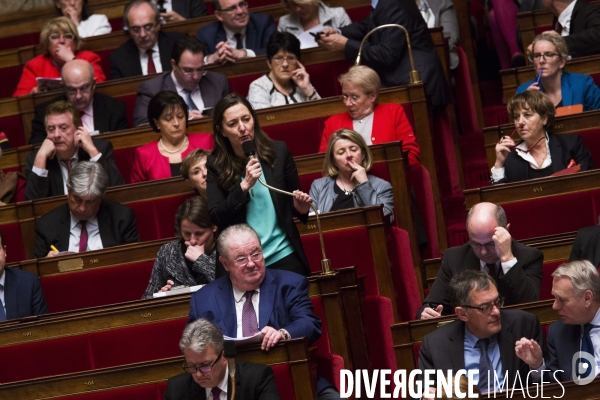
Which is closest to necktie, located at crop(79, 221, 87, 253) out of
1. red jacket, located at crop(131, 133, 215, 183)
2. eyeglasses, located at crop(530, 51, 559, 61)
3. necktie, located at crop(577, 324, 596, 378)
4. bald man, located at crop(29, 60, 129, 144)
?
red jacket, located at crop(131, 133, 215, 183)

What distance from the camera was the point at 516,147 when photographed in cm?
346

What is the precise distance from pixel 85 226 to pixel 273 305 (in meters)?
1.03

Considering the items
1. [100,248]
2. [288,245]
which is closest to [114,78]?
[100,248]

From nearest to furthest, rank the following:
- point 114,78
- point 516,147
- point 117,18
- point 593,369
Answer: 1. point 593,369
2. point 516,147
3. point 114,78
4. point 117,18

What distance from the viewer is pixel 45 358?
9.91 feet

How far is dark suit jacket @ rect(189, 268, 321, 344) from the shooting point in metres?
2.69

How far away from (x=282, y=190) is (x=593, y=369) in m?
0.79

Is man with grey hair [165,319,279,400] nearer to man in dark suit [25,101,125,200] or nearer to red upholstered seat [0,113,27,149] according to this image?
man in dark suit [25,101,125,200]

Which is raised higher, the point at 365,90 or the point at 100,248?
the point at 365,90

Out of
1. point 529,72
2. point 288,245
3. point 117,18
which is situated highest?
point 117,18

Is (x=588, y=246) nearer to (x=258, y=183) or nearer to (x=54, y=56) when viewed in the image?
(x=258, y=183)

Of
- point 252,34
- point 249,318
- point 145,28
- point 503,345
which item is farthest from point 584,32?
point 249,318

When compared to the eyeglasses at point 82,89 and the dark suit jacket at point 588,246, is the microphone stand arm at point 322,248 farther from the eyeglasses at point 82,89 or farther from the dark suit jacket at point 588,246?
the eyeglasses at point 82,89

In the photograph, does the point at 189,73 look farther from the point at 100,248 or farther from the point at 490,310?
the point at 490,310
